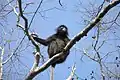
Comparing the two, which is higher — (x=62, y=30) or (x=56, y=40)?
(x=62, y=30)

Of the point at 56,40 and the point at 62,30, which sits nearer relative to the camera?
the point at 56,40

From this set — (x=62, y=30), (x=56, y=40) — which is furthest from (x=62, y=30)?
(x=56, y=40)

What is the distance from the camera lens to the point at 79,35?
387 centimetres

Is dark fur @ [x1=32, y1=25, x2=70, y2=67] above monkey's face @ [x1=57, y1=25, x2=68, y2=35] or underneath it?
underneath

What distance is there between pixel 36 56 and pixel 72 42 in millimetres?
647

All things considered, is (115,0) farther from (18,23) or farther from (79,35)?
(18,23)

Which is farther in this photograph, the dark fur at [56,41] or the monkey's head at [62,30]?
the monkey's head at [62,30]

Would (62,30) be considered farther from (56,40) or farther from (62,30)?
(56,40)

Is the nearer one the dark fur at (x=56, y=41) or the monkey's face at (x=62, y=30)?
the dark fur at (x=56, y=41)

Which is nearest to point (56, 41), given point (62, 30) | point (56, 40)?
point (56, 40)

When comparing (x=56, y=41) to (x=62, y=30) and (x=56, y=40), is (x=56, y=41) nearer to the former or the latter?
(x=56, y=40)

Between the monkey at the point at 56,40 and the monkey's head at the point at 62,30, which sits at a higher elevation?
the monkey's head at the point at 62,30

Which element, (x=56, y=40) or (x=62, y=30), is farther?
(x=62, y=30)

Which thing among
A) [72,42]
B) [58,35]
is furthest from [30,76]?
[58,35]
